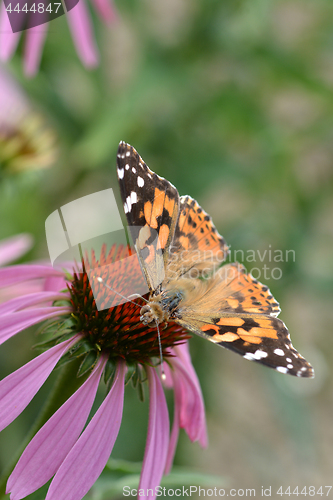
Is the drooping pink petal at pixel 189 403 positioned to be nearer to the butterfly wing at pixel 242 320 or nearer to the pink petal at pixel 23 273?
the butterfly wing at pixel 242 320

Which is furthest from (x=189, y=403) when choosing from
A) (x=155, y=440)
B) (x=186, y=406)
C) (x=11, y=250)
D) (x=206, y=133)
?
(x=206, y=133)

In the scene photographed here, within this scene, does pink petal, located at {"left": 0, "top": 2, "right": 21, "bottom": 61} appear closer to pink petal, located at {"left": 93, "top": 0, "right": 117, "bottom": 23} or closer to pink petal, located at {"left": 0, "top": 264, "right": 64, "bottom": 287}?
pink petal, located at {"left": 93, "top": 0, "right": 117, "bottom": 23}

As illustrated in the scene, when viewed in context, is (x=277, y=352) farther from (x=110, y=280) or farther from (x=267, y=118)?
(x=267, y=118)

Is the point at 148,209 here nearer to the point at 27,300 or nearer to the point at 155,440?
the point at 27,300

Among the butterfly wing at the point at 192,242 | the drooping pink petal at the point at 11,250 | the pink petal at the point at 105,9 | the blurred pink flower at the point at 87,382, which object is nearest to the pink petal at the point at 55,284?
the blurred pink flower at the point at 87,382

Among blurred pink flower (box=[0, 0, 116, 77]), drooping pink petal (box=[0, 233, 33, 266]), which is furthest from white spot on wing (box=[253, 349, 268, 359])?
blurred pink flower (box=[0, 0, 116, 77])
